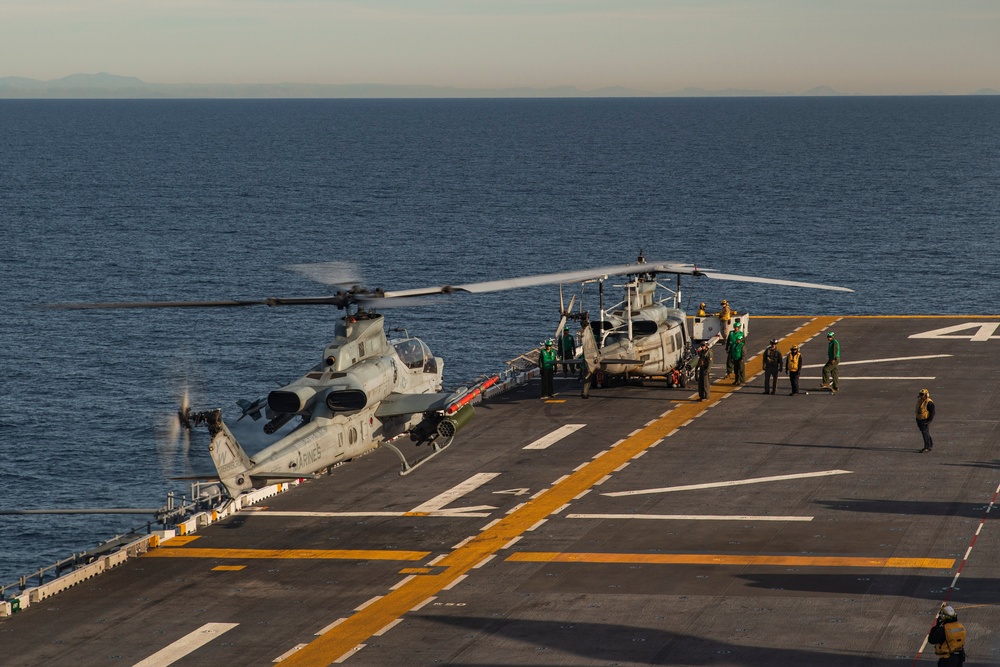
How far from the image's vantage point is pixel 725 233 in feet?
442

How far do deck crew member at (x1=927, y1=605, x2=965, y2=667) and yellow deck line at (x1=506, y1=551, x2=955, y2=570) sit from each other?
7.08 meters

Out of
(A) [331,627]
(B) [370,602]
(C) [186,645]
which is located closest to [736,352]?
(B) [370,602]

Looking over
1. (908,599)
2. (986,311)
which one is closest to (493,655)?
(908,599)

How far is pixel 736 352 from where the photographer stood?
49.0 metres

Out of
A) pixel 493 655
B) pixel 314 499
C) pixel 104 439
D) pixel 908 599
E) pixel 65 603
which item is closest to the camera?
pixel 493 655

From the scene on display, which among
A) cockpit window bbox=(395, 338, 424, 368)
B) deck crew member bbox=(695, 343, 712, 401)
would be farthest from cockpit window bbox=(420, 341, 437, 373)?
deck crew member bbox=(695, 343, 712, 401)

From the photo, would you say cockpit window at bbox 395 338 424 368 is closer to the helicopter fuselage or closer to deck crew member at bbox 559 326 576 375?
the helicopter fuselage

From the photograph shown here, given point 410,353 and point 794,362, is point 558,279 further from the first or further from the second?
point 794,362

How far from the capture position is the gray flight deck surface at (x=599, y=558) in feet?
84.5

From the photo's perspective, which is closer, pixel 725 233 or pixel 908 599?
pixel 908 599

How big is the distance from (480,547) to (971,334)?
3530cm

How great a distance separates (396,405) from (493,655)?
9847 mm

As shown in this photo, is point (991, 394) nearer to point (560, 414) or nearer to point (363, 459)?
point (560, 414)

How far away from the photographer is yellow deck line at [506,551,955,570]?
2958cm
